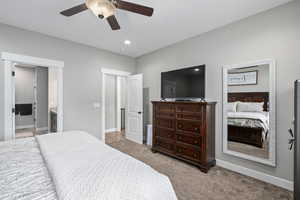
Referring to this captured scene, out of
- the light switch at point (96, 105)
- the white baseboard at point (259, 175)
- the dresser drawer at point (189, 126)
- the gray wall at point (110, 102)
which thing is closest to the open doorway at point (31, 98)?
the gray wall at point (110, 102)

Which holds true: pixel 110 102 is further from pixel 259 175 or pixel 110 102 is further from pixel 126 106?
pixel 259 175

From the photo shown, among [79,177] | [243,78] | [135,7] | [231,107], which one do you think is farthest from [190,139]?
[135,7]

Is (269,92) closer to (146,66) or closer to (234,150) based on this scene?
(234,150)

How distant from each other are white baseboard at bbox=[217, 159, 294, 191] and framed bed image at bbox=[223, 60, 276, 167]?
0.20m

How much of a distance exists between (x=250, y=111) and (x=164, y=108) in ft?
5.16

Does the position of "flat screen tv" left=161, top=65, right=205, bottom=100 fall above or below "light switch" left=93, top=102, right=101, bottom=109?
above

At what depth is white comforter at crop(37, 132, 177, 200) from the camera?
2.72 ft

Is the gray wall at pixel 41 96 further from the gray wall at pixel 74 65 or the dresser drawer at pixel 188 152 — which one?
the dresser drawer at pixel 188 152

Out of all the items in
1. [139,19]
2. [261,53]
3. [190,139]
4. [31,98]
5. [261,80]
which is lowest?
[190,139]

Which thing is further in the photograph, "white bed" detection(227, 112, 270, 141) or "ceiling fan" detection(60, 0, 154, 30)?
"white bed" detection(227, 112, 270, 141)

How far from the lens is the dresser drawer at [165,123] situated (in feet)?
9.73

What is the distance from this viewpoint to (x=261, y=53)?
7.27ft

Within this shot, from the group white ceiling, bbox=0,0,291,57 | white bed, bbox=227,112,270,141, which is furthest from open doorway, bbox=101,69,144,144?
white bed, bbox=227,112,270,141

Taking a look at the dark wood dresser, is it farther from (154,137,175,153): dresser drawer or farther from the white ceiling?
the white ceiling
